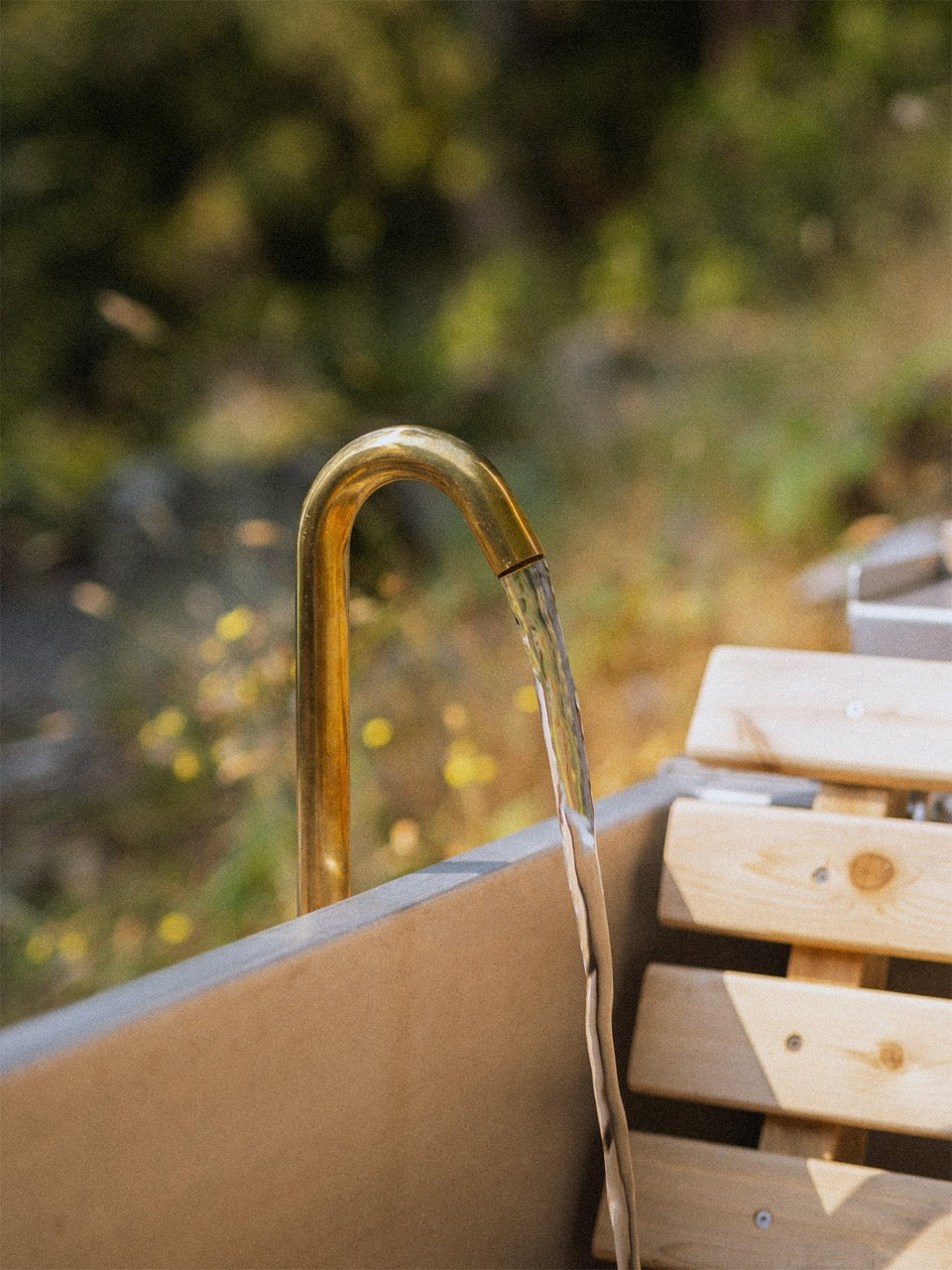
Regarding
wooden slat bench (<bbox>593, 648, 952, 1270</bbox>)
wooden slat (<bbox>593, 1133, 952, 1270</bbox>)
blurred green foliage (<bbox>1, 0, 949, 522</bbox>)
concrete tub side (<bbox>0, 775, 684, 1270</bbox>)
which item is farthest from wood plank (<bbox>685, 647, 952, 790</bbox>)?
blurred green foliage (<bbox>1, 0, 949, 522</bbox>)

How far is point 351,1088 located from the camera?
0.98 metres

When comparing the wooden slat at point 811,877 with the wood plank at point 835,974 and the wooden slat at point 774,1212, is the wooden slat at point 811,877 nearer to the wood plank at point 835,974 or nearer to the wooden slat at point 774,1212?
the wood plank at point 835,974

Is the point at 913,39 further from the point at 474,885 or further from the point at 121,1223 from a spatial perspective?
the point at 121,1223

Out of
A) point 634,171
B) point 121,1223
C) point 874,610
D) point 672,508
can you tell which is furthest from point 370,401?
point 121,1223

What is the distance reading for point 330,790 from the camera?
3.60ft

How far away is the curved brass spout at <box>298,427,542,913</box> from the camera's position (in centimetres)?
91

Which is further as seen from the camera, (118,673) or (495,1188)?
(118,673)

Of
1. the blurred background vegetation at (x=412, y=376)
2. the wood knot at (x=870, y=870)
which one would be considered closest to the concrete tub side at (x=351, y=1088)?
the wood knot at (x=870, y=870)

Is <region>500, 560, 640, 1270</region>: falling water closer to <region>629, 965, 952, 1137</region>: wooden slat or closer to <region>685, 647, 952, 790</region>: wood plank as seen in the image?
<region>629, 965, 952, 1137</region>: wooden slat

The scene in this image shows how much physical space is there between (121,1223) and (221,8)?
27.2ft

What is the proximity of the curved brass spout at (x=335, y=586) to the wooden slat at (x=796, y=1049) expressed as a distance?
323 mm

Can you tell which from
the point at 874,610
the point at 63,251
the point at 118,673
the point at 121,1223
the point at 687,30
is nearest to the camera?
the point at 121,1223

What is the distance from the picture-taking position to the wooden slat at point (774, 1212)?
1049 millimetres

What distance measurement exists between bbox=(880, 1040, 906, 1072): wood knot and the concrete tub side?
0.25m
